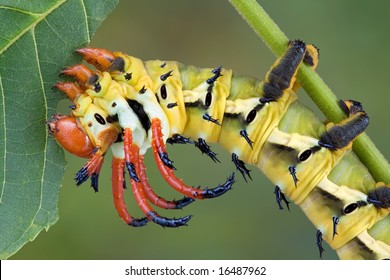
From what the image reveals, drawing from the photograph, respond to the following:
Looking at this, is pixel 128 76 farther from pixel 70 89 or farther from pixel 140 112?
pixel 70 89

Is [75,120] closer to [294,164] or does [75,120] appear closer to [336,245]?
[294,164]

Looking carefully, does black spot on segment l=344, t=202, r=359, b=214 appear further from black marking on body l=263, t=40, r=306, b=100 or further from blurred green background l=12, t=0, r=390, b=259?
blurred green background l=12, t=0, r=390, b=259

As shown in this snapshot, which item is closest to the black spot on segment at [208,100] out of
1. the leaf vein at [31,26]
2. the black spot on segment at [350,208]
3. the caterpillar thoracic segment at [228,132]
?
the caterpillar thoracic segment at [228,132]

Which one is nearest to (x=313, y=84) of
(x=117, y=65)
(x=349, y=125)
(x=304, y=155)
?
(x=349, y=125)

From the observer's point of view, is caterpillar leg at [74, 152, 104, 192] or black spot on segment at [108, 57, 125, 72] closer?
caterpillar leg at [74, 152, 104, 192]

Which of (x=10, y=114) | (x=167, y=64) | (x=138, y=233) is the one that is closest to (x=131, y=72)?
(x=167, y=64)

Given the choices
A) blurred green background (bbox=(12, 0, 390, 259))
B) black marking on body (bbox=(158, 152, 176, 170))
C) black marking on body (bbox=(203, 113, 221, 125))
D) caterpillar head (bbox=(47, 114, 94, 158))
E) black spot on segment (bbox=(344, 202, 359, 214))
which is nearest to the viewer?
black marking on body (bbox=(158, 152, 176, 170))

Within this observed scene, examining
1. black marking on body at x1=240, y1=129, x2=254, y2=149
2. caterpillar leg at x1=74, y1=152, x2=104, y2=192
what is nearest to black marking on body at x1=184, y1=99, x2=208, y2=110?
black marking on body at x1=240, y1=129, x2=254, y2=149
